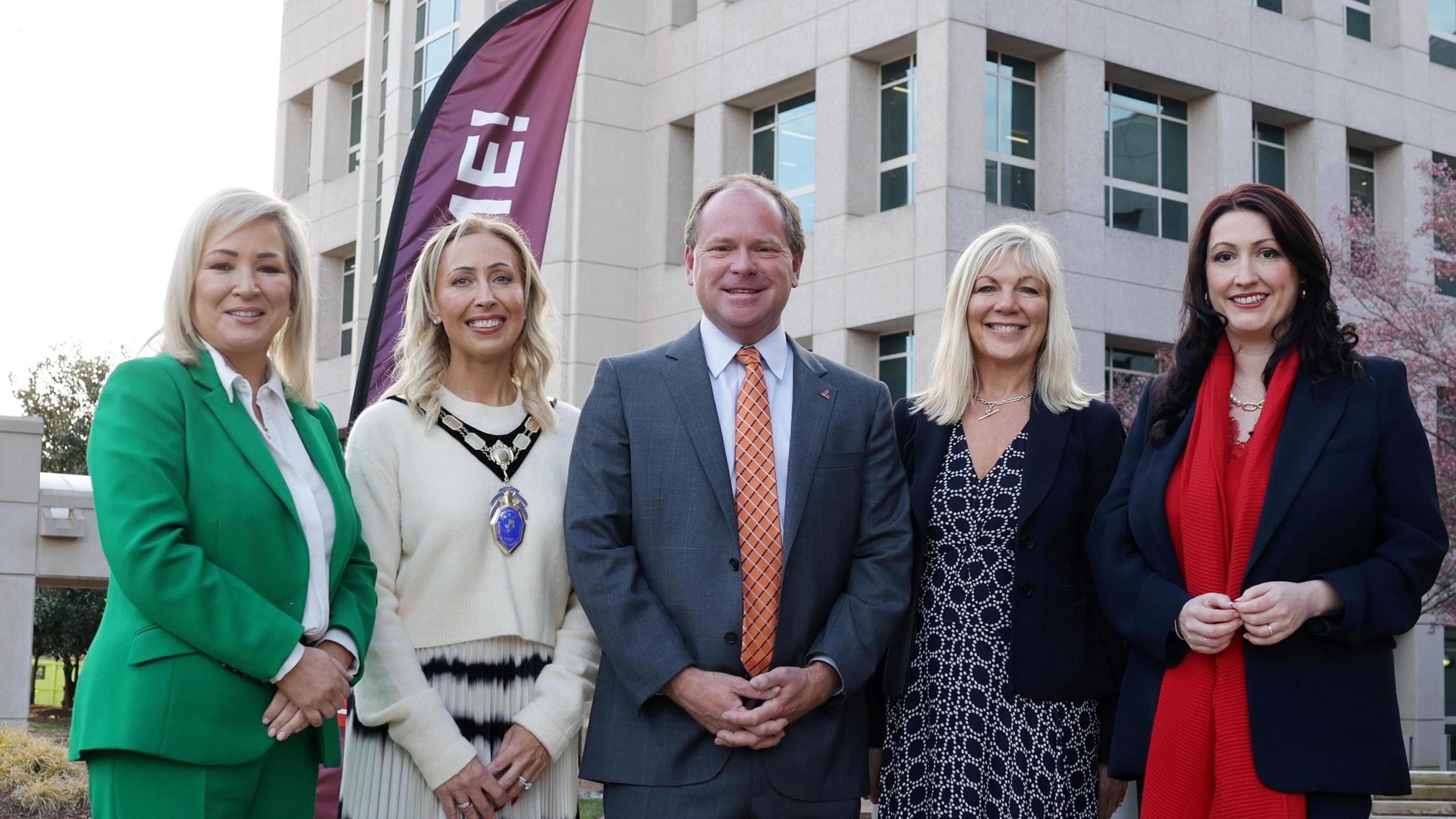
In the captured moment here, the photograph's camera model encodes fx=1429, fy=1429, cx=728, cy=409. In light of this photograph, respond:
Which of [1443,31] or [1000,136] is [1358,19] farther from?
[1000,136]

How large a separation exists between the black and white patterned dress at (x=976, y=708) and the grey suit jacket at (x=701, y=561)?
0.26 meters

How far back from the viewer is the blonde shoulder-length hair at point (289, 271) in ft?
12.3

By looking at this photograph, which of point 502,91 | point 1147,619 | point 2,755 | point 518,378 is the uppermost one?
point 502,91

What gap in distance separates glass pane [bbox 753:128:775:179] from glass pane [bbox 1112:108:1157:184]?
→ 5.20m

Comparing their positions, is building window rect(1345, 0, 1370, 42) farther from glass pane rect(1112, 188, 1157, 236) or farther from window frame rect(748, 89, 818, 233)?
window frame rect(748, 89, 818, 233)

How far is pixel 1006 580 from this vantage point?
4.26 m

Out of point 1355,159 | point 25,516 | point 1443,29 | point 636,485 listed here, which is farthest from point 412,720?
point 1443,29

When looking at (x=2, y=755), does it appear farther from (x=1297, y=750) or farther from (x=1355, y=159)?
(x=1355, y=159)

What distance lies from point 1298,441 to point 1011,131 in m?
17.1

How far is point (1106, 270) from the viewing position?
20281 mm

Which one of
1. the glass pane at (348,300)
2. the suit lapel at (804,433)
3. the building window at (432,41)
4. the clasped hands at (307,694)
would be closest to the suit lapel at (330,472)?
the clasped hands at (307,694)

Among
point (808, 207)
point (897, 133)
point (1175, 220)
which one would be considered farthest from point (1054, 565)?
point (1175, 220)

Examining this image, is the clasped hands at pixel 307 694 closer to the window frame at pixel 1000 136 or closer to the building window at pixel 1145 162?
the window frame at pixel 1000 136

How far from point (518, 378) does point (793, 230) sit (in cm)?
97
